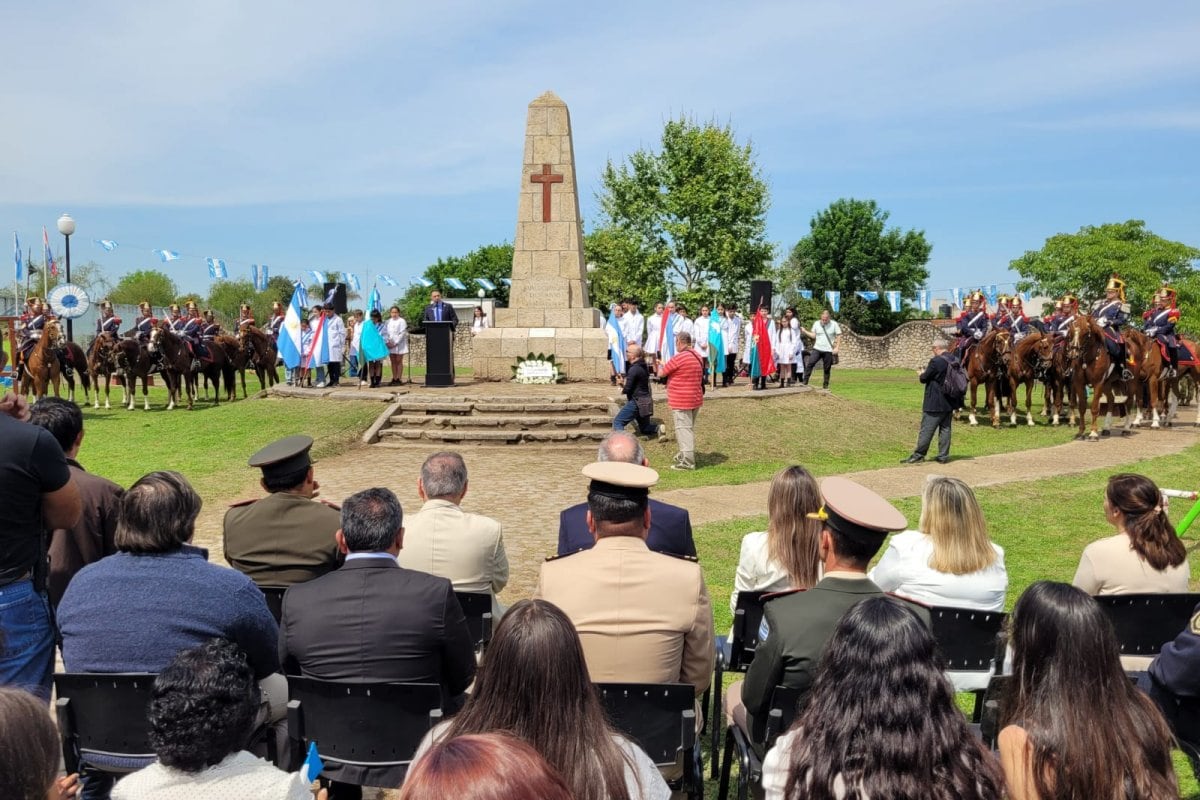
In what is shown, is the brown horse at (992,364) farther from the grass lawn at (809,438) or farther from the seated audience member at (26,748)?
the seated audience member at (26,748)

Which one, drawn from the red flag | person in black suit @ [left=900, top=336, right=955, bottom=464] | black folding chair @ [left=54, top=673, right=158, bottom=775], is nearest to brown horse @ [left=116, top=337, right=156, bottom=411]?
the red flag

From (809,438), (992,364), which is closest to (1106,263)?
(992,364)

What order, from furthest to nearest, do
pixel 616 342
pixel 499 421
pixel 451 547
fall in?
1. pixel 616 342
2. pixel 499 421
3. pixel 451 547

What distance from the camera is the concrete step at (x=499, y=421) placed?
16.1 meters

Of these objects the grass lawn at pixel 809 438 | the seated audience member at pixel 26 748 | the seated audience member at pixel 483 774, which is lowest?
the grass lawn at pixel 809 438

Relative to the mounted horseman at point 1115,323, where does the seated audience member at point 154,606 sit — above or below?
below

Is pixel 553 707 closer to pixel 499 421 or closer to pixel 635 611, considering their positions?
pixel 635 611

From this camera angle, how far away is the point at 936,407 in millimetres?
14359

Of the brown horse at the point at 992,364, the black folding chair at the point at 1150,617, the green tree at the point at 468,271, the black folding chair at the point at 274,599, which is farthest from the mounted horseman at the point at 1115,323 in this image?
the green tree at the point at 468,271

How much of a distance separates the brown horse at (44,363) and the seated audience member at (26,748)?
1996 cm

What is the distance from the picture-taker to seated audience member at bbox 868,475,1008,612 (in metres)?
4.56

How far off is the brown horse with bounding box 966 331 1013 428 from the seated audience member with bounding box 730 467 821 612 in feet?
54.3

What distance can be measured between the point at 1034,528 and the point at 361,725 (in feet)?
27.3

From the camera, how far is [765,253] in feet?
151
